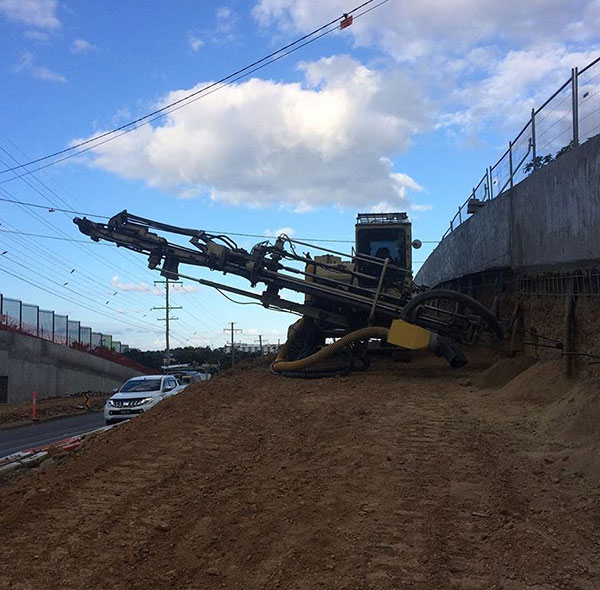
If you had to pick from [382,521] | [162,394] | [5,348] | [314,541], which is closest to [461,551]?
[382,521]

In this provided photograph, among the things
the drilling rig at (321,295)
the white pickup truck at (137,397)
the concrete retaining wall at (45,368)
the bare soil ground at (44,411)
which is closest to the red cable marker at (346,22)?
the drilling rig at (321,295)

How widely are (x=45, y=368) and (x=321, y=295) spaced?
28.3 m

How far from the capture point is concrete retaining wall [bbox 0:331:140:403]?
3441 cm

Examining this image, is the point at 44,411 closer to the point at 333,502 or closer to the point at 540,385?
the point at 540,385

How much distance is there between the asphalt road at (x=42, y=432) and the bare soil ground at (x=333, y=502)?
888 cm

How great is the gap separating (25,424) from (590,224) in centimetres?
2163

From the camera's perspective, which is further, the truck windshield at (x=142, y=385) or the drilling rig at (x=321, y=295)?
the truck windshield at (x=142, y=385)

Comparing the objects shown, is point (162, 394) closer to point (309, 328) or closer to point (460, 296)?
point (309, 328)

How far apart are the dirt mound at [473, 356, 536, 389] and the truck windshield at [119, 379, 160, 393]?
32.5 feet

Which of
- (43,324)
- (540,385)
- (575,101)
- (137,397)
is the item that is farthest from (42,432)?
(43,324)

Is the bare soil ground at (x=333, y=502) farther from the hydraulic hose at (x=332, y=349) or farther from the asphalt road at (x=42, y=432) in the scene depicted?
the asphalt road at (x=42, y=432)

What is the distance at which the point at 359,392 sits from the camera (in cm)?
1109

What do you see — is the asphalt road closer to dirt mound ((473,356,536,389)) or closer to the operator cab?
the operator cab

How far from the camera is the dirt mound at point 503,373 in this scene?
10984 mm
